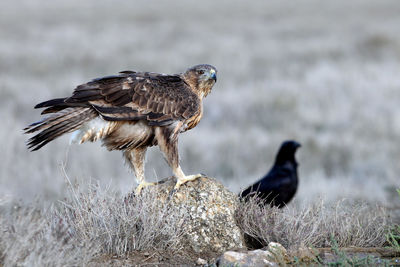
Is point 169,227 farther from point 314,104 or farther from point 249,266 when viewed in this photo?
point 314,104

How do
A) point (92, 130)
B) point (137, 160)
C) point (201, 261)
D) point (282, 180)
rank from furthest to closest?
point (282, 180)
point (137, 160)
point (92, 130)
point (201, 261)

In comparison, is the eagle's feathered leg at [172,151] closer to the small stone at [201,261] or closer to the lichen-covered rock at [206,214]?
the lichen-covered rock at [206,214]

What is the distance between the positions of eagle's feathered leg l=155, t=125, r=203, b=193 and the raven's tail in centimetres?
63

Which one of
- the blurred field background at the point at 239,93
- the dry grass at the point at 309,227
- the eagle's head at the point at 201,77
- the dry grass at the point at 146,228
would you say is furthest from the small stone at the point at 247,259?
the eagle's head at the point at 201,77

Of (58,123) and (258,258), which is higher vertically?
(58,123)

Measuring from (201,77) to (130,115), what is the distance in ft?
3.04

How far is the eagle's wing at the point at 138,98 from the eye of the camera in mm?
5375

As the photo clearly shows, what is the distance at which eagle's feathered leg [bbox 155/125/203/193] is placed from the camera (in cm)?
544

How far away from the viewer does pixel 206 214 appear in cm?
522

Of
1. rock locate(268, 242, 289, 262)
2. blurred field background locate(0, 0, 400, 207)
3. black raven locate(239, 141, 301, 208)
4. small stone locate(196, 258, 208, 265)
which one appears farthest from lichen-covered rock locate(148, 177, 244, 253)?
black raven locate(239, 141, 301, 208)

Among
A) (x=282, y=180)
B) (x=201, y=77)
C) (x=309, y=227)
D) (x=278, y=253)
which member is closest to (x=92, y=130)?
(x=201, y=77)

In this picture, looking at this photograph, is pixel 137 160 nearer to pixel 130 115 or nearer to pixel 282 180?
pixel 130 115

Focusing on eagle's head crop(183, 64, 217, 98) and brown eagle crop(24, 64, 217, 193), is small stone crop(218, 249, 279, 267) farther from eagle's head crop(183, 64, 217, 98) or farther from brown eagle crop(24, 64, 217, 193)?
eagle's head crop(183, 64, 217, 98)

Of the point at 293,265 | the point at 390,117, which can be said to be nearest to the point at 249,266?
the point at 293,265
